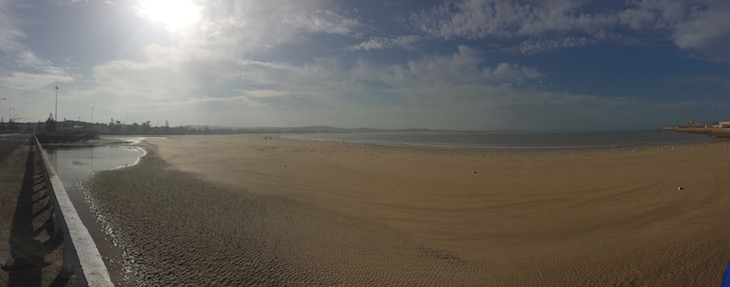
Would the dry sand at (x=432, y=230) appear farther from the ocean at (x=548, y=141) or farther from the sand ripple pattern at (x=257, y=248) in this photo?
the ocean at (x=548, y=141)

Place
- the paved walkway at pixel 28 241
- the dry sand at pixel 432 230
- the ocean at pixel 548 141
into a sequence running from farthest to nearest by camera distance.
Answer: the ocean at pixel 548 141 → the dry sand at pixel 432 230 → the paved walkway at pixel 28 241

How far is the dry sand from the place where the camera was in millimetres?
5379

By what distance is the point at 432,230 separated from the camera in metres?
7.86

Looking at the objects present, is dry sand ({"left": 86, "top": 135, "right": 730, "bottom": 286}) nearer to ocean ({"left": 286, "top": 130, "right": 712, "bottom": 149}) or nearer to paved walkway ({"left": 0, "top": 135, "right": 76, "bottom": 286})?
paved walkway ({"left": 0, "top": 135, "right": 76, "bottom": 286})

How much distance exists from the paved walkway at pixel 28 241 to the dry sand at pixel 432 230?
1.06 m

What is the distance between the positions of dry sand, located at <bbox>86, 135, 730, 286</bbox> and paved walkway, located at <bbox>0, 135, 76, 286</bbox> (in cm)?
106

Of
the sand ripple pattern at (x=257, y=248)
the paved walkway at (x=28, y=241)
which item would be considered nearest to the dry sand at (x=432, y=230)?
the sand ripple pattern at (x=257, y=248)

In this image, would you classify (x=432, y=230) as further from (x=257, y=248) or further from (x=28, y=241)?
(x=28, y=241)

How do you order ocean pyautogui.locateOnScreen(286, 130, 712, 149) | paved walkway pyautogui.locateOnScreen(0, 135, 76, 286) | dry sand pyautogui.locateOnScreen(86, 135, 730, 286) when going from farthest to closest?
ocean pyautogui.locateOnScreen(286, 130, 712, 149) → dry sand pyautogui.locateOnScreen(86, 135, 730, 286) → paved walkway pyautogui.locateOnScreen(0, 135, 76, 286)

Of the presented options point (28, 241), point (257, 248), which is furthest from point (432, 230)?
point (28, 241)

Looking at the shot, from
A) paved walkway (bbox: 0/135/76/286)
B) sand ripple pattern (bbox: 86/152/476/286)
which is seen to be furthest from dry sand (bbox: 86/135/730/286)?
paved walkway (bbox: 0/135/76/286)

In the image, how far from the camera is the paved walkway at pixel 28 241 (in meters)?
4.98

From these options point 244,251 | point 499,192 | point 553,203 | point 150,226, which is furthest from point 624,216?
point 150,226

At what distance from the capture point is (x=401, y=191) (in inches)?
495
